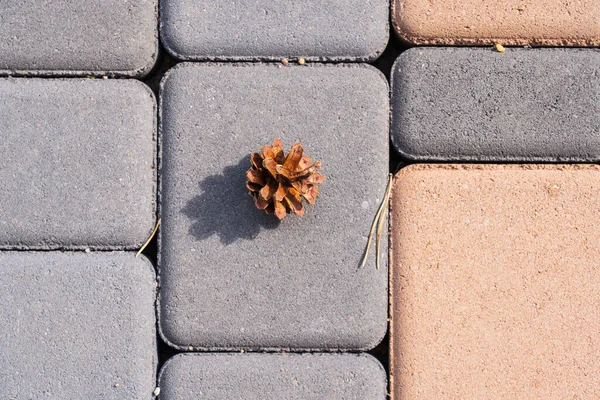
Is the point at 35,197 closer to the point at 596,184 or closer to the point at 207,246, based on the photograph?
the point at 207,246

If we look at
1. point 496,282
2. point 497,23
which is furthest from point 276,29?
point 496,282

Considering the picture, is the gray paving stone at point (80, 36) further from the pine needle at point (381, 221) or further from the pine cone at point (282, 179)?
the pine needle at point (381, 221)

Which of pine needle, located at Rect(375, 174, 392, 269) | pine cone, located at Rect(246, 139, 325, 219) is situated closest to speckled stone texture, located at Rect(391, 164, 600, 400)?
pine needle, located at Rect(375, 174, 392, 269)

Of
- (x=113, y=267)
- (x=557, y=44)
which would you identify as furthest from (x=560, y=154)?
(x=113, y=267)

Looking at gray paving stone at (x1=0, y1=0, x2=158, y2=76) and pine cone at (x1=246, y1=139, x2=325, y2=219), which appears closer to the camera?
pine cone at (x1=246, y1=139, x2=325, y2=219)

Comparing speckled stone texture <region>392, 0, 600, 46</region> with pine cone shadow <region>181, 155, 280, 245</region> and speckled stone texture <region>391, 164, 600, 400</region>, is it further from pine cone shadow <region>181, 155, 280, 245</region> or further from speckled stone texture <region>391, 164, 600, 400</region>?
pine cone shadow <region>181, 155, 280, 245</region>

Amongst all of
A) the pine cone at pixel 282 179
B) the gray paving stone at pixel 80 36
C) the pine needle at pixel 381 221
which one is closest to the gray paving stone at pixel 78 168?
the gray paving stone at pixel 80 36

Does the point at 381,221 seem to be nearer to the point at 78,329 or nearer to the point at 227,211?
Result: the point at 227,211
